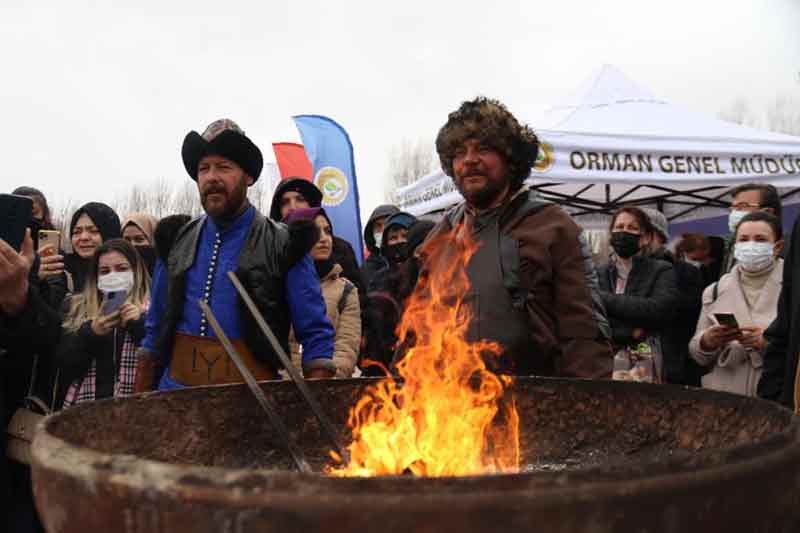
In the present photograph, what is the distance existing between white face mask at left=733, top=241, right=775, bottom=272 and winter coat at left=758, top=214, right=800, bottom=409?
77 cm

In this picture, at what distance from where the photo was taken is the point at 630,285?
14.4ft

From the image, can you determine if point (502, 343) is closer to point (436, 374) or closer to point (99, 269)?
point (436, 374)

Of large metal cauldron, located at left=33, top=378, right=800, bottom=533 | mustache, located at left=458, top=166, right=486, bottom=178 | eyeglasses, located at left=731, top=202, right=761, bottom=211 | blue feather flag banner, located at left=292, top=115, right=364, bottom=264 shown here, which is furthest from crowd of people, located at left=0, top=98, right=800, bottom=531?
blue feather flag banner, located at left=292, top=115, right=364, bottom=264

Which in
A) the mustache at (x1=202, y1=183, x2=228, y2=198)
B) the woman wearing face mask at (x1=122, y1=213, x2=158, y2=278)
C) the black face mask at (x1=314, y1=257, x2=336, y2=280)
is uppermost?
the mustache at (x1=202, y1=183, x2=228, y2=198)

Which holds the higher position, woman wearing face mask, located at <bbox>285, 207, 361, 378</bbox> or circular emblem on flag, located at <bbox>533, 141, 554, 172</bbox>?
circular emblem on flag, located at <bbox>533, 141, 554, 172</bbox>

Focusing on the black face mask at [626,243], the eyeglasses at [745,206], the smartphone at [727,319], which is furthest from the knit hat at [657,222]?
the smartphone at [727,319]

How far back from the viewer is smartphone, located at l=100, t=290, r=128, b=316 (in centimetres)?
344

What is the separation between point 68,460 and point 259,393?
0.69 metres

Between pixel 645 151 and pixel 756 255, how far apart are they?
11.2 feet

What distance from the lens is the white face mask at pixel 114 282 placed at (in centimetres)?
360

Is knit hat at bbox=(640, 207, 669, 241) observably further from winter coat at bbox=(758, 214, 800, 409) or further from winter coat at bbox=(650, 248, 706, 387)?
winter coat at bbox=(758, 214, 800, 409)

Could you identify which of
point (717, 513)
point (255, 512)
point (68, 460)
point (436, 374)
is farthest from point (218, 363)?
point (717, 513)

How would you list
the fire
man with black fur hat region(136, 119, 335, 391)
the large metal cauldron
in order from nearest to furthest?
1. the large metal cauldron
2. the fire
3. man with black fur hat region(136, 119, 335, 391)

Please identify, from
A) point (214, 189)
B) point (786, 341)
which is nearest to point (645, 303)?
point (786, 341)
